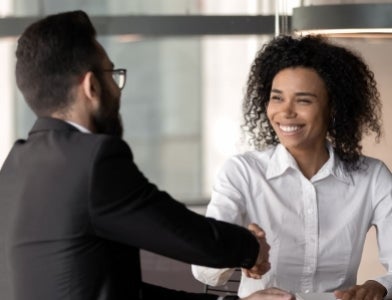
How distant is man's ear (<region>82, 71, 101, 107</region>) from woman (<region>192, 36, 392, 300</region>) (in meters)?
0.81

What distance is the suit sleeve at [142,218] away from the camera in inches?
65.3

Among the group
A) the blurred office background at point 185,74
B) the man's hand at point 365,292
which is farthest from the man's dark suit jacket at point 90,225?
the blurred office background at point 185,74

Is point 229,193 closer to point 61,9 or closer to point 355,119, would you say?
point 355,119

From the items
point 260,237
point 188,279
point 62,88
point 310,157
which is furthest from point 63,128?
point 188,279

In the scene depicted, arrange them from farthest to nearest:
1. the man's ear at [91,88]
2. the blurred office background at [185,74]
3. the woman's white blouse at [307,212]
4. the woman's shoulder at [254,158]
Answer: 1. the blurred office background at [185,74]
2. the woman's shoulder at [254,158]
3. the woman's white blouse at [307,212]
4. the man's ear at [91,88]

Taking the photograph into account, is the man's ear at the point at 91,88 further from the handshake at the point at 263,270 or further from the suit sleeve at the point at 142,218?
the handshake at the point at 263,270

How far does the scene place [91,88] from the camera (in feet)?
5.85

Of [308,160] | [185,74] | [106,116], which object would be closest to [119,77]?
[106,116]

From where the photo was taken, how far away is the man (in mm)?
1672

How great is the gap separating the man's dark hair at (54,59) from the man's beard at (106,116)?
0.21 feet

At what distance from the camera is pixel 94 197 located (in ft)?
5.43

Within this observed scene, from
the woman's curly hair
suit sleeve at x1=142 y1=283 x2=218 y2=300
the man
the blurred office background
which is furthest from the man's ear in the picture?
the blurred office background

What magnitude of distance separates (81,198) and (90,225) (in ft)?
0.17

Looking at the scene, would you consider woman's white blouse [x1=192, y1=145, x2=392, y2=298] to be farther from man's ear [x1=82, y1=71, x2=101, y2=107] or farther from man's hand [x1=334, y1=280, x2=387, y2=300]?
man's ear [x1=82, y1=71, x2=101, y2=107]
